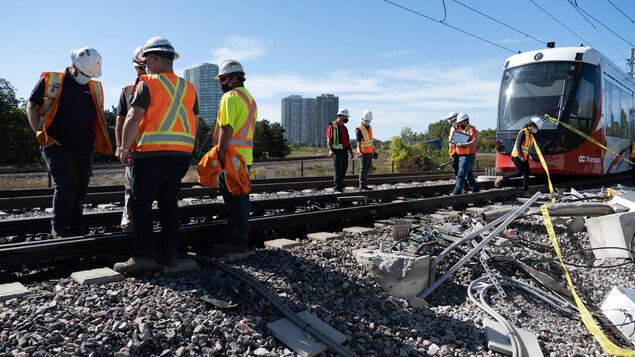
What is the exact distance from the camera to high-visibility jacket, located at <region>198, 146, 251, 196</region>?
15.1ft

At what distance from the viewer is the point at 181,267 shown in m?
4.06

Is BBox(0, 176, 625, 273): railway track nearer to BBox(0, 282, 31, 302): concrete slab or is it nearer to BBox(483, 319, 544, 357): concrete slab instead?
BBox(0, 282, 31, 302): concrete slab

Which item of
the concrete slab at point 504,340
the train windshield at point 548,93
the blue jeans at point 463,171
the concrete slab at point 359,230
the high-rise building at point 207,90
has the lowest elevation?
the concrete slab at point 504,340

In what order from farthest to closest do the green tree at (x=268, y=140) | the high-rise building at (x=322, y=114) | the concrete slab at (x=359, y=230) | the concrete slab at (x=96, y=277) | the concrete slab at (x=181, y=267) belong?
the high-rise building at (x=322, y=114)
the green tree at (x=268, y=140)
the concrete slab at (x=359, y=230)
the concrete slab at (x=181, y=267)
the concrete slab at (x=96, y=277)

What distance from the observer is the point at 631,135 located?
54.3ft

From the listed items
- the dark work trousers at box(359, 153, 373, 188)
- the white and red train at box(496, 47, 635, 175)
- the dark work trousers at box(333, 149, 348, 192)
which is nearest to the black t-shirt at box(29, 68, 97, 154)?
the dark work trousers at box(333, 149, 348, 192)

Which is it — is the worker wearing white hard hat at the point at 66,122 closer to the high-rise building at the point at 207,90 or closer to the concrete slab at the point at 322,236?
the concrete slab at the point at 322,236

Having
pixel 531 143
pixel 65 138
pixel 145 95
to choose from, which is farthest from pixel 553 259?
pixel 531 143

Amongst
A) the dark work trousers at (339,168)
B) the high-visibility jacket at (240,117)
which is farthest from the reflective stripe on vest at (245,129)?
the dark work trousers at (339,168)

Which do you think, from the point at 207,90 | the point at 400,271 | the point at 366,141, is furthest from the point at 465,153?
the point at 207,90

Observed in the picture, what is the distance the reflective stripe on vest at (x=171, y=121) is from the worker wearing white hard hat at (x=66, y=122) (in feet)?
4.08

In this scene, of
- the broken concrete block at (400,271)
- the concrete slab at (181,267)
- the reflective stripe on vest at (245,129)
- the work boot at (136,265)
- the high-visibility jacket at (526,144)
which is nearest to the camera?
the work boot at (136,265)

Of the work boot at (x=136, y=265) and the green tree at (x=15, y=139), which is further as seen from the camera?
the green tree at (x=15, y=139)

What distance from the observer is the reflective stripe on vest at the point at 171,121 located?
4.08 m
